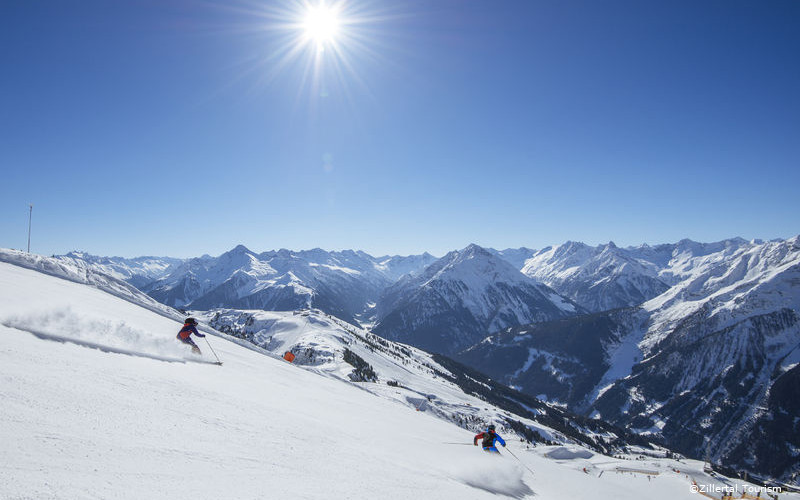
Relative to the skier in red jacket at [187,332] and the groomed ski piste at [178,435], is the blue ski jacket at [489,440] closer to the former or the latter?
the groomed ski piste at [178,435]

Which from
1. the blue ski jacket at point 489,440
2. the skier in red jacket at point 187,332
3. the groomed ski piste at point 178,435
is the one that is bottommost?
the blue ski jacket at point 489,440

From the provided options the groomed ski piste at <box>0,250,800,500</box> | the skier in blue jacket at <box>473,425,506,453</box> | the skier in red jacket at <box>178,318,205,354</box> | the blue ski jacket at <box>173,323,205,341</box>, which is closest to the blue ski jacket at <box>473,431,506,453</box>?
the skier in blue jacket at <box>473,425,506,453</box>

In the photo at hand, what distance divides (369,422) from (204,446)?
9.22 m

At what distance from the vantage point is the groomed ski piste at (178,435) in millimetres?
5855

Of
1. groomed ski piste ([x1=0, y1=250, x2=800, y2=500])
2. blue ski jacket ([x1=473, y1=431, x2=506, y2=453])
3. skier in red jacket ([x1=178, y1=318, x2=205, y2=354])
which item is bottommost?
blue ski jacket ([x1=473, y1=431, x2=506, y2=453])

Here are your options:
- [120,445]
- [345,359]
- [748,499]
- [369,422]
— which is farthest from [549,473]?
[345,359]

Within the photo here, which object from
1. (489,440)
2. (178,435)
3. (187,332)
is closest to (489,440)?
(489,440)

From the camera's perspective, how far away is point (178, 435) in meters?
7.98

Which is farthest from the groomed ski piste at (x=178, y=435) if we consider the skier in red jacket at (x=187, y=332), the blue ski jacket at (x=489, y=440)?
the skier in red jacket at (x=187, y=332)

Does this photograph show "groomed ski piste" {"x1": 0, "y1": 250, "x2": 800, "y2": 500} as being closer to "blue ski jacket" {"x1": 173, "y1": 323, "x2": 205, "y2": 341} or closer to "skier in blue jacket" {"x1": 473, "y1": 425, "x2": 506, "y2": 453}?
"skier in blue jacket" {"x1": 473, "y1": 425, "x2": 506, "y2": 453}

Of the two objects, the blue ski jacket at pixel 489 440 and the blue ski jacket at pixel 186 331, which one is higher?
the blue ski jacket at pixel 186 331

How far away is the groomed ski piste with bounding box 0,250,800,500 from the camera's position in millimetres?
5855

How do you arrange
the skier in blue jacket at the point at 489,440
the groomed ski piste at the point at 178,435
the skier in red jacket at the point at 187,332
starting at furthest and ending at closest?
the skier in red jacket at the point at 187,332, the skier in blue jacket at the point at 489,440, the groomed ski piste at the point at 178,435

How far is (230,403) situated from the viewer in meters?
11.5
